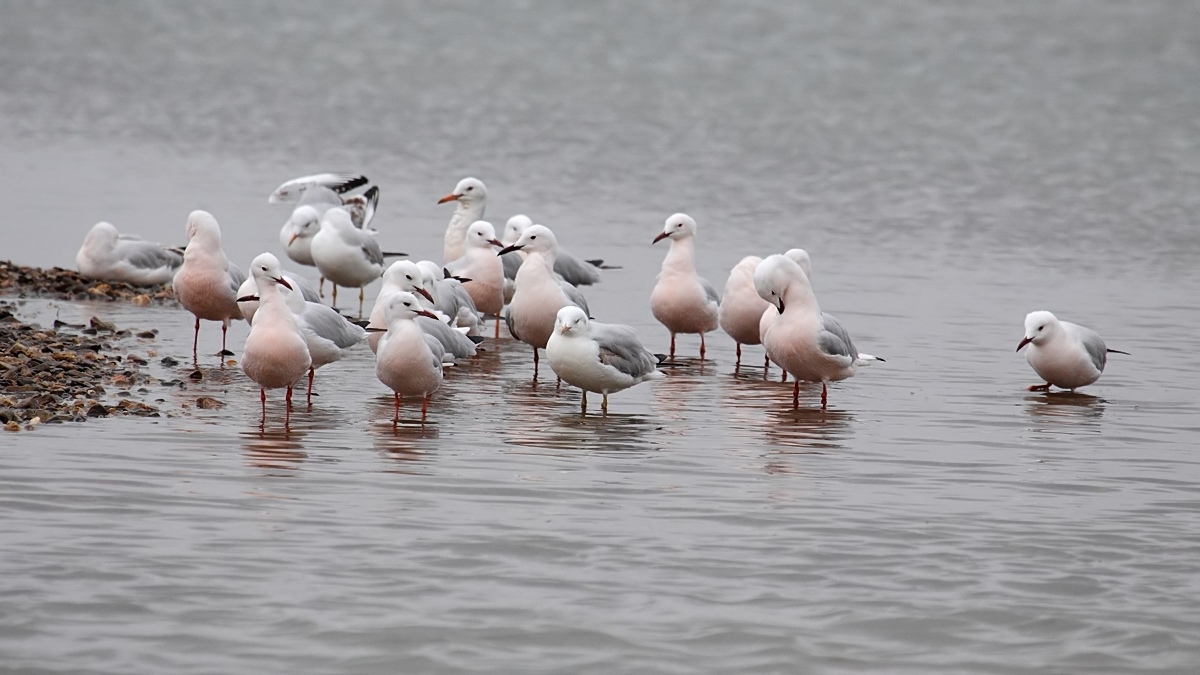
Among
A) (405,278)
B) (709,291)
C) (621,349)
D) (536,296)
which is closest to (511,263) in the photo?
(709,291)

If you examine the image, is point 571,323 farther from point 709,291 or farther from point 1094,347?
point 1094,347

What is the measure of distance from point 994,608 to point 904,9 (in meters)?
27.7

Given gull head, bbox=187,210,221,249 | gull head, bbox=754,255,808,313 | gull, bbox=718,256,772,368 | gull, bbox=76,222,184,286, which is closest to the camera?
gull head, bbox=754,255,808,313

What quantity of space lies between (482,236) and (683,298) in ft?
6.11

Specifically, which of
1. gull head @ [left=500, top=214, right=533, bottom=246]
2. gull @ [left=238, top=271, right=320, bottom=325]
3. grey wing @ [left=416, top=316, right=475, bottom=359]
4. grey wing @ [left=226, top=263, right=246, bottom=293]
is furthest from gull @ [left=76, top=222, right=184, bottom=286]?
grey wing @ [left=416, top=316, right=475, bottom=359]

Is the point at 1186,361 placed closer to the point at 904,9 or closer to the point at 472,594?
the point at 472,594

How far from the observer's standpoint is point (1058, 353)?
432 inches

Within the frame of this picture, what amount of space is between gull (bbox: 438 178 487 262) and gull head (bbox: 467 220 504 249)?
51.3 inches

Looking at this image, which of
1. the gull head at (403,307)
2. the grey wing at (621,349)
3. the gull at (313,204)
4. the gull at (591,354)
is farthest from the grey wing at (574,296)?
the gull at (313,204)

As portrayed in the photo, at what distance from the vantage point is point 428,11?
3356 cm

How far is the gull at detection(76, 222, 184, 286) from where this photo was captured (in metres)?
14.2

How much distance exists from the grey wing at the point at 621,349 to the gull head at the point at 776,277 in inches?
33.8

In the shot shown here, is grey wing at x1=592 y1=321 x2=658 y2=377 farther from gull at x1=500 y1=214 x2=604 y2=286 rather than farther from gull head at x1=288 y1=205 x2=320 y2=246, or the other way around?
gull head at x1=288 y1=205 x2=320 y2=246

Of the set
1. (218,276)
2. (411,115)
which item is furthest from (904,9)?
(218,276)
